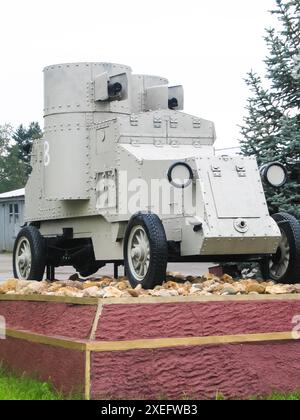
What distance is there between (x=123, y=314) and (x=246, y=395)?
42.5 inches

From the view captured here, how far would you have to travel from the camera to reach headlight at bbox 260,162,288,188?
7996 mm

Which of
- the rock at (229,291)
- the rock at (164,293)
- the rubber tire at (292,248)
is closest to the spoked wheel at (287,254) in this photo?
the rubber tire at (292,248)

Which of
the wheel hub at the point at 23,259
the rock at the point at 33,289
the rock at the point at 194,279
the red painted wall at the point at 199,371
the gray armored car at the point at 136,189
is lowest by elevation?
the red painted wall at the point at 199,371

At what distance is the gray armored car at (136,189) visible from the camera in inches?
296

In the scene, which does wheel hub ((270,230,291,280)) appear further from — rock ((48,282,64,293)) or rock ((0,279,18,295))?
rock ((0,279,18,295))

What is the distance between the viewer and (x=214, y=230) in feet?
24.3

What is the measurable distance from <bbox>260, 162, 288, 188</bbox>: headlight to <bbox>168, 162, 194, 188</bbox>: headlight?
0.80 meters

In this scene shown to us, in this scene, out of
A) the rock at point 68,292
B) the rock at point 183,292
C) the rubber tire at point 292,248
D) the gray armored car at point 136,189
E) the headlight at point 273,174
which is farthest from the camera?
the headlight at point 273,174

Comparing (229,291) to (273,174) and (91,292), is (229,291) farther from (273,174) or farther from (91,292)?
(273,174)

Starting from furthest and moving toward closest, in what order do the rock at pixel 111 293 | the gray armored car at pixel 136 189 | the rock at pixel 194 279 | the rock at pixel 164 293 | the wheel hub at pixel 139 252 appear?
the rock at pixel 194 279
the gray armored car at pixel 136 189
the wheel hub at pixel 139 252
the rock at pixel 164 293
the rock at pixel 111 293

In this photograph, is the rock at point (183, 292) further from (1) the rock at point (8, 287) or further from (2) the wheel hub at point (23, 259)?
(2) the wheel hub at point (23, 259)

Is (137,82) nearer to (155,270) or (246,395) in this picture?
(155,270)

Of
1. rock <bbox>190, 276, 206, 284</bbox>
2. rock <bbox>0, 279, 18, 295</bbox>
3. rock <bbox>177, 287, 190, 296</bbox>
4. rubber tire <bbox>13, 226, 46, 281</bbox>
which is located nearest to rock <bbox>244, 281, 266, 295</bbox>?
rock <bbox>177, 287, 190, 296</bbox>

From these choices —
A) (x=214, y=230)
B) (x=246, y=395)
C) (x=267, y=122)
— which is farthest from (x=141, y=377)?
(x=267, y=122)
